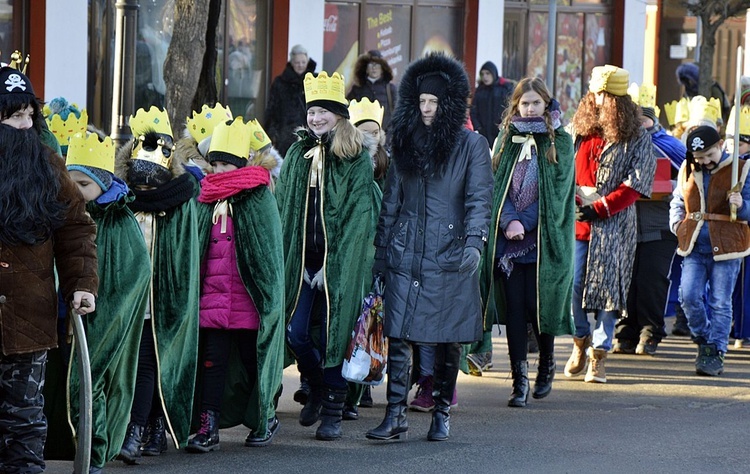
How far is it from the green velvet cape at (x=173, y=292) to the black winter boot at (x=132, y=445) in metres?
0.21

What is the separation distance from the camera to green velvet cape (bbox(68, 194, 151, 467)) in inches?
263

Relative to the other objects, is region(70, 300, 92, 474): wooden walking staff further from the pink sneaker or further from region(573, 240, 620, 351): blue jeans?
region(573, 240, 620, 351): blue jeans

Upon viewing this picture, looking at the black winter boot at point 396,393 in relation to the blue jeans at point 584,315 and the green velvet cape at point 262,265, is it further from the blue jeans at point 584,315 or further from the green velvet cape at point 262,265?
the blue jeans at point 584,315

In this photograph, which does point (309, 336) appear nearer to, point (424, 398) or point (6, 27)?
point (424, 398)

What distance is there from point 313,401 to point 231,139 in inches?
64.5

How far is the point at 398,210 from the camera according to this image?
26.3 ft

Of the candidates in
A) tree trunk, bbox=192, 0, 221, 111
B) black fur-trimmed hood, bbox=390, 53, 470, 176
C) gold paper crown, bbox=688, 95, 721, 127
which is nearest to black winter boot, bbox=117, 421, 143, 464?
black fur-trimmed hood, bbox=390, 53, 470, 176

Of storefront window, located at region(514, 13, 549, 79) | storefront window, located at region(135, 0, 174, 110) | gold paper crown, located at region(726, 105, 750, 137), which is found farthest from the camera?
storefront window, located at region(514, 13, 549, 79)

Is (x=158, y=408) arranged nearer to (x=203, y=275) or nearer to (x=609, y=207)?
(x=203, y=275)

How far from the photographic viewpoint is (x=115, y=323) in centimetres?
678

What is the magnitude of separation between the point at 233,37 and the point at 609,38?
25.9 feet

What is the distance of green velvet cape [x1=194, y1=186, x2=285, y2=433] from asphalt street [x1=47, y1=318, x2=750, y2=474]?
38cm

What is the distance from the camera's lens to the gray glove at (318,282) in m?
8.09

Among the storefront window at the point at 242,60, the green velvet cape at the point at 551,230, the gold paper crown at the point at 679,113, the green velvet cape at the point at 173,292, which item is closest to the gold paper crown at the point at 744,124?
the gold paper crown at the point at 679,113
